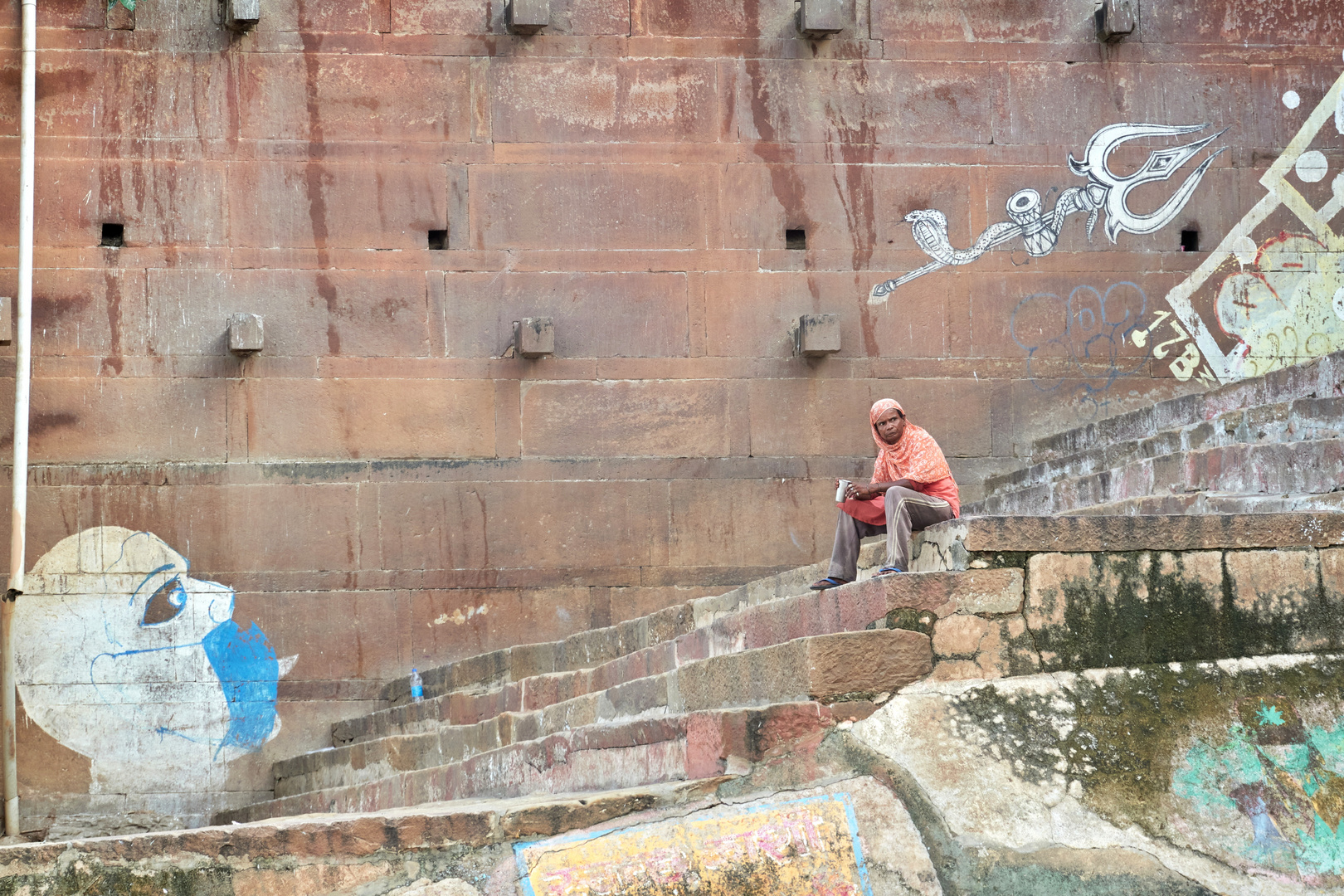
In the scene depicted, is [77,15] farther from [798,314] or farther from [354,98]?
[798,314]

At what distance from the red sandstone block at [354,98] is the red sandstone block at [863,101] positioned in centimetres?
241

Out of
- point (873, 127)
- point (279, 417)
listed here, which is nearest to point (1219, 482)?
point (873, 127)

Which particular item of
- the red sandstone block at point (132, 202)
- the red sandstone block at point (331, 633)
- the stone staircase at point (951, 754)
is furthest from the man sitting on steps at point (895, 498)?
the red sandstone block at point (132, 202)

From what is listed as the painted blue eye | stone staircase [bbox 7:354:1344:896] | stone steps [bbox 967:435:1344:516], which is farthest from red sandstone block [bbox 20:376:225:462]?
stone steps [bbox 967:435:1344:516]

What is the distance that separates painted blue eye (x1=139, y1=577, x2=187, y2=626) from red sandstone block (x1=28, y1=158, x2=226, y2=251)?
2618 mm

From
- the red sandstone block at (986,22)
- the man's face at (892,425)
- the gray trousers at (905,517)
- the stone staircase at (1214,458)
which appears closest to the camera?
the gray trousers at (905,517)

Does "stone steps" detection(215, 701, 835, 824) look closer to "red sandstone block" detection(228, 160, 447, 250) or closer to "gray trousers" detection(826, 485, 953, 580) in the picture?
"gray trousers" detection(826, 485, 953, 580)

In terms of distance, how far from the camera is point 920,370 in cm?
1213

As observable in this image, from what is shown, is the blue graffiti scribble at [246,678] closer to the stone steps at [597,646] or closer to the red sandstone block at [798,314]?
the stone steps at [597,646]

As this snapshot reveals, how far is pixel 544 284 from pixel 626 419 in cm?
130

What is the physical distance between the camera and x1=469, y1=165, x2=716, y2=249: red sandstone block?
12.0 m

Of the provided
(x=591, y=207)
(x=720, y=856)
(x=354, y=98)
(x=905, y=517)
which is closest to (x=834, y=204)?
(x=591, y=207)

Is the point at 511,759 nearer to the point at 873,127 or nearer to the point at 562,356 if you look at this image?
the point at 562,356

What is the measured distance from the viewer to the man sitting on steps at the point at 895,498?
256 inches
